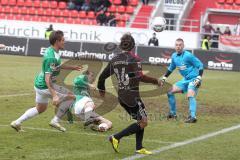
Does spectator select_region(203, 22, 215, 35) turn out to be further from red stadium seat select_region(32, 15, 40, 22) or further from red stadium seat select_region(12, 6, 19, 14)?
red stadium seat select_region(12, 6, 19, 14)

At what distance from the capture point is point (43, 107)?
466 inches

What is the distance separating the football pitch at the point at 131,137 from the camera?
1021 centimetres

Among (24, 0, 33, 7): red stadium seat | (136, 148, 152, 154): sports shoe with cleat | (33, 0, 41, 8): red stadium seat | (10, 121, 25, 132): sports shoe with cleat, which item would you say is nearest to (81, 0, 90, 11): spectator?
(33, 0, 41, 8): red stadium seat

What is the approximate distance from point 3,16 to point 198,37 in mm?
14702

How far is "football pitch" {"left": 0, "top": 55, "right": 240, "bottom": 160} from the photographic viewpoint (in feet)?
33.5

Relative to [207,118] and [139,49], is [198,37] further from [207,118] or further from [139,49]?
[207,118]

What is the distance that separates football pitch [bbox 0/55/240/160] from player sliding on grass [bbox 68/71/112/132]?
0.82ft

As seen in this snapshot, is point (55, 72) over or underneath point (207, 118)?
over

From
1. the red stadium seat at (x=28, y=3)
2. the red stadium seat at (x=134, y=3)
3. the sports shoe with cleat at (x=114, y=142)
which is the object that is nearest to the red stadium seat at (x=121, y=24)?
the red stadium seat at (x=134, y=3)

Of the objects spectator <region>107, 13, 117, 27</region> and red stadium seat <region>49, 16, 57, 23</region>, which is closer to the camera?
spectator <region>107, 13, 117, 27</region>

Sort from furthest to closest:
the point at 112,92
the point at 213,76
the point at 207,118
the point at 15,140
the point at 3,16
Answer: the point at 3,16 < the point at 213,76 < the point at 112,92 < the point at 207,118 < the point at 15,140

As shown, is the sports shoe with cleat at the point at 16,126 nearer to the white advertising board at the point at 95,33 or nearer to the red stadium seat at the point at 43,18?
the white advertising board at the point at 95,33

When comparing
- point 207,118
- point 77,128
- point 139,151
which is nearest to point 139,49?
point 207,118

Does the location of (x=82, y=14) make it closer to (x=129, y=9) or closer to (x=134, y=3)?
(x=129, y=9)
